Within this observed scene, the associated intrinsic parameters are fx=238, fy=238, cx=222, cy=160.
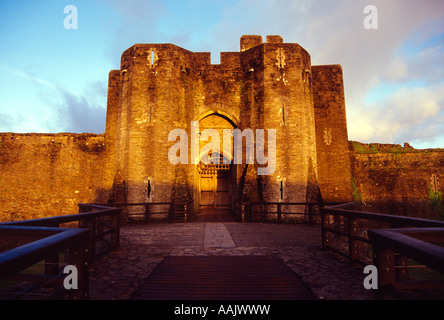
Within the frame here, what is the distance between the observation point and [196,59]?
13617 millimetres

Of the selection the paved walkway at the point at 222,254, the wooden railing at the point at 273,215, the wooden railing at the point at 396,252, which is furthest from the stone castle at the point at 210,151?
the wooden railing at the point at 396,252

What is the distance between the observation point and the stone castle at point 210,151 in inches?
461

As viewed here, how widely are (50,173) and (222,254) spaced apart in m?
13.0

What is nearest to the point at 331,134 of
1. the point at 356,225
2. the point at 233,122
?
the point at 233,122

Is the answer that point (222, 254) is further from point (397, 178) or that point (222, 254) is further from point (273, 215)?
point (397, 178)

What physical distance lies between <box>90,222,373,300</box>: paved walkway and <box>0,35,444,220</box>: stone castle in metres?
5.35

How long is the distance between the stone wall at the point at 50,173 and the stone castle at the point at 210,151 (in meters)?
0.06

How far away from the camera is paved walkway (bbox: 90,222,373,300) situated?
2887 mm

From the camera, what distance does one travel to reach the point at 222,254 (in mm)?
4516

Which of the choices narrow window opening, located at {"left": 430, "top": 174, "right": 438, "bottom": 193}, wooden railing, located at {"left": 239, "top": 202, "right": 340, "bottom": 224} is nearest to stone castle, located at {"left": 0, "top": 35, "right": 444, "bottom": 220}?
narrow window opening, located at {"left": 430, "top": 174, "right": 438, "bottom": 193}

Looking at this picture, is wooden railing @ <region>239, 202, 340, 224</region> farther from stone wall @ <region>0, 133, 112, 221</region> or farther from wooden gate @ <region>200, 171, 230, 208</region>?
stone wall @ <region>0, 133, 112, 221</region>
